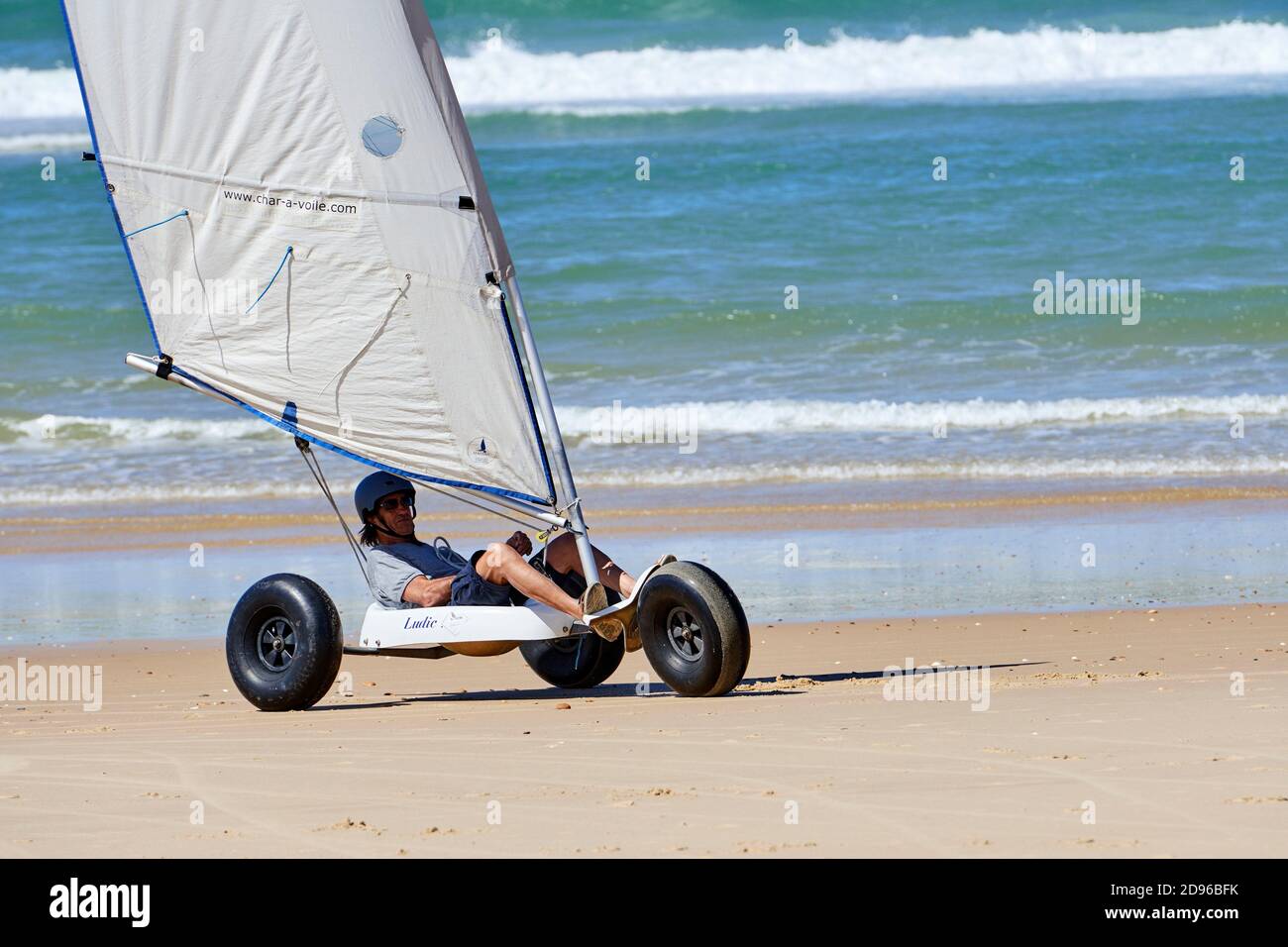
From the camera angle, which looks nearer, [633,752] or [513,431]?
[633,752]

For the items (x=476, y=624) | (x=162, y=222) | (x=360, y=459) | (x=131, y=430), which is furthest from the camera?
(x=131, y=430)

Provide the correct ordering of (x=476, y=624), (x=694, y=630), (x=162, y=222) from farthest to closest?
(x=162, y=222)
(x=476, y=624)
(x=694, y=630)

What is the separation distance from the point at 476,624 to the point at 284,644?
2.83 ft

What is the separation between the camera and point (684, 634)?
7277mm

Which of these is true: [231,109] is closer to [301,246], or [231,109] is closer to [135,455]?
[301,246]

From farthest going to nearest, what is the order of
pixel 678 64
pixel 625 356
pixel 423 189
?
pixel 678 64 < pixel 625 356 < pixel 423 189

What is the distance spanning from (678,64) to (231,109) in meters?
27.4

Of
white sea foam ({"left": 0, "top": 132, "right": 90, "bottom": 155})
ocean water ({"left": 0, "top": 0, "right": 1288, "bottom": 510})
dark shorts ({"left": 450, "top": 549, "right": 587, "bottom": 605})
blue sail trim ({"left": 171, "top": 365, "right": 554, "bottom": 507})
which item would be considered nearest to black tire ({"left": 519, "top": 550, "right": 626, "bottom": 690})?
dark shorts ({"left": 450, "top": 549, "right": 587, "bottom": 605})

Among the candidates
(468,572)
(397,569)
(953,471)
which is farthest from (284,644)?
(953,471)

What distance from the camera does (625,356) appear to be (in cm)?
1888

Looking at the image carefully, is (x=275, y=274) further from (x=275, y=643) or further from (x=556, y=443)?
(x=275, y=643)

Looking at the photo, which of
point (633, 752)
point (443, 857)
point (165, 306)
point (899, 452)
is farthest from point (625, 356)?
point (443, 857)

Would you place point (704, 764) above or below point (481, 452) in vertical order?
below

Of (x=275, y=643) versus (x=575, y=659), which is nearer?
(x=275, y=643)
